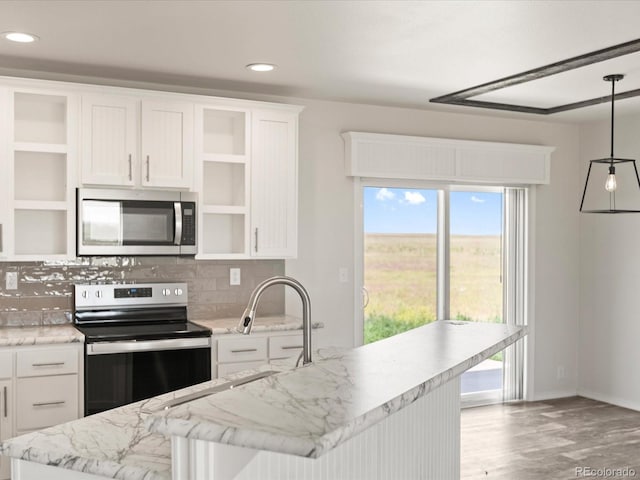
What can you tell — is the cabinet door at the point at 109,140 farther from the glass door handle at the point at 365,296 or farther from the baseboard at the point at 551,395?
the baseboard at the point at 551,395

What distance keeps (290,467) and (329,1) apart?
6.84 feet

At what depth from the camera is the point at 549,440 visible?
16.4 ft

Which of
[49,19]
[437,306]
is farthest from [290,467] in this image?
[437,306]

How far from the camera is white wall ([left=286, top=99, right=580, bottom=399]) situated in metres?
5.26

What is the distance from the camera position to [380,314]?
561 cm

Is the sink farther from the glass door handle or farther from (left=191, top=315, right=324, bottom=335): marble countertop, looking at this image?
the glass door handle

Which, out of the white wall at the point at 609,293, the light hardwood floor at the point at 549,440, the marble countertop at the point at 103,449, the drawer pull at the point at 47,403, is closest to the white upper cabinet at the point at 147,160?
the drawer pull at the point at 47,403

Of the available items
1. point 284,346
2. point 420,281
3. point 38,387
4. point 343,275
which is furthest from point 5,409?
point 420,281

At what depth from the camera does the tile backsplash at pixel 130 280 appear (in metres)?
4.40

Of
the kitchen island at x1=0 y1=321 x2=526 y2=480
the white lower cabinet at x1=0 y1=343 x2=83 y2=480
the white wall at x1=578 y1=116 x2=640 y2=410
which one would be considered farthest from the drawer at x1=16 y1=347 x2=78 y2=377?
the white wall at x1=578 y1=116 x2=640 y2=410

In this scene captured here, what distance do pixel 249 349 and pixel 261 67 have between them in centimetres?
176

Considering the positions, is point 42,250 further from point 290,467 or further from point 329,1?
point 290,467

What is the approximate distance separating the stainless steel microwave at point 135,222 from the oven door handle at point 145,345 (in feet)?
1.97

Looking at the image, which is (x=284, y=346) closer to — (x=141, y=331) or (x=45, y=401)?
(x=141, y=331)
